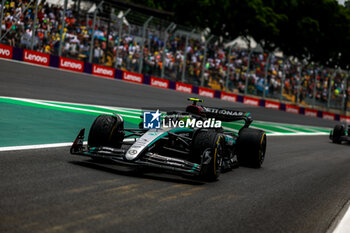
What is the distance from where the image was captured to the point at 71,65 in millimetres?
20875

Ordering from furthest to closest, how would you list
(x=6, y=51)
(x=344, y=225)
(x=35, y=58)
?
(x=35, y=58) → (x=6, y=51) → (x=344, y=225)

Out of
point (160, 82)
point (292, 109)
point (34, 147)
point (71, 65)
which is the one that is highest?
point (71, 65)

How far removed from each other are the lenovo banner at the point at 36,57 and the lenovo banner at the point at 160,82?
5.75m

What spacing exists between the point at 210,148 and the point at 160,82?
57.6 feet

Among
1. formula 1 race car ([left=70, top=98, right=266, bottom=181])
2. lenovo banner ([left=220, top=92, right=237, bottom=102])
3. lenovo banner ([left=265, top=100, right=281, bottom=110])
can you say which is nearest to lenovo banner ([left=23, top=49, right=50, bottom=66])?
lenovo banner ([left=220, top=92, right=237, bottom=102])

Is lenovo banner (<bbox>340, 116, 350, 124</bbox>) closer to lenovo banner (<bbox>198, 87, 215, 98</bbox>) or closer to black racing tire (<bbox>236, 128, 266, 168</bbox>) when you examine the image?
lenovo banner (<bbox>198, 87, 215, 98</bbox>)

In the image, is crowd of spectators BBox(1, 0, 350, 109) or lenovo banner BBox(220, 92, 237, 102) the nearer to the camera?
crowd of spectators BBox(1, 0, 350, 109)

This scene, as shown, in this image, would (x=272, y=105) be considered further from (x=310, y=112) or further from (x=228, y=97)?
(x=310, y=112)

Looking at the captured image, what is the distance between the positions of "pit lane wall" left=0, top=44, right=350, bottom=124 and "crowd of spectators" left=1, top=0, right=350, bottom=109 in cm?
35

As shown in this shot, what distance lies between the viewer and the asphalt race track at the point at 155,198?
4352mm

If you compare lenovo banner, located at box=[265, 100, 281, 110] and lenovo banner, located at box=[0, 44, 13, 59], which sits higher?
lenovo banner, located at box=[0, 44, 13, 59]

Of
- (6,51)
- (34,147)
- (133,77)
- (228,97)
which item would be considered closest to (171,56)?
(133,77)

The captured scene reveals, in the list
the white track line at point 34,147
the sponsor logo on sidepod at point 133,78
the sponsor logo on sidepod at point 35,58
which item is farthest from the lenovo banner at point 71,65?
the white track line at point 34,147

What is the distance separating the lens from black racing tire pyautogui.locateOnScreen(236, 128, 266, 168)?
8875 millimetres
